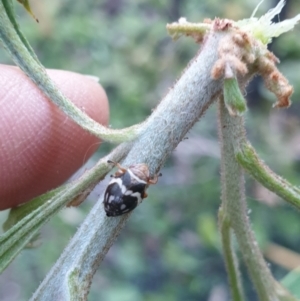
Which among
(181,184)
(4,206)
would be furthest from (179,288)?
(4,206)

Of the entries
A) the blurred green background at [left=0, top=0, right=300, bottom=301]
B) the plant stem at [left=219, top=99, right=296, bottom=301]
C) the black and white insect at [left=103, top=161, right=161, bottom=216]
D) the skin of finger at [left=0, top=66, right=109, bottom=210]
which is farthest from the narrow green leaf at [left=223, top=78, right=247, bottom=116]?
the blurred green background at [left=0, top=0, right=300, bottom=301]

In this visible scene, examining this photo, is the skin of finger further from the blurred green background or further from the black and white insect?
the blurred green background

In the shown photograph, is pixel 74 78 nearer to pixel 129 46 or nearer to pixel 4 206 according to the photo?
pixel 4 206

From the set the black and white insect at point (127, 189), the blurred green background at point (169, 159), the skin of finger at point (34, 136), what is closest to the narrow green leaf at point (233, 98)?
the black and white insect at point (127, 189)

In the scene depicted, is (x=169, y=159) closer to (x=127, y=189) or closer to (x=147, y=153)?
(x=127, y=189)

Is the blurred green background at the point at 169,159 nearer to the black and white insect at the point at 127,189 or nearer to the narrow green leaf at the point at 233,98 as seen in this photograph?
the black and white insect at the point at 127,189
